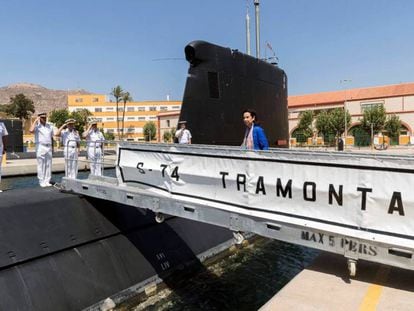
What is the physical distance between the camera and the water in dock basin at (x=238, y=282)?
7.34 meters

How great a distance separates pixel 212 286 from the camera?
8.15 m

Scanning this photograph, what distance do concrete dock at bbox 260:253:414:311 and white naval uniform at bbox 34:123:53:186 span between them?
21.2 feet

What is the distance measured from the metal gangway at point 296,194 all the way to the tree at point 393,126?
6156cm

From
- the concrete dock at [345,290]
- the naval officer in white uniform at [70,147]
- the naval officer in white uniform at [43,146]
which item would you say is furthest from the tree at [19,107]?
the concrete dock at [345,290]

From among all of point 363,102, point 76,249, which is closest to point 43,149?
point 76,249

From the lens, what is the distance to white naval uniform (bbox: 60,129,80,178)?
892 centimetres

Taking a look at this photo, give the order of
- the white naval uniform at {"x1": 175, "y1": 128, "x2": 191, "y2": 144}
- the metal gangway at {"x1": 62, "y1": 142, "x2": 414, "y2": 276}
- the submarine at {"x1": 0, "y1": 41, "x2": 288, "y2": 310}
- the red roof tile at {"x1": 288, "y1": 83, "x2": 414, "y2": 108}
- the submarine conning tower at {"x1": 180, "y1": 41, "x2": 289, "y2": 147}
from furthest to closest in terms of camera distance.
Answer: the red roof tile at {"x1": 288, "y1": 83, "x2": 414, "y2": 108} < the white naval uniform at {"x1": 175, "y1": 128, "x2": 191, "y2": 144} < the submarine conning tower at {"x1": 180, "y1": 41, "x2": 289, "y2": 147} < the submarine at {"x1": 0, "y1": 41, "x2": 288, "y2": 310} < the metal gangway at {"x1": 62, "y1": 142, "x2": 414, "y2": 276}

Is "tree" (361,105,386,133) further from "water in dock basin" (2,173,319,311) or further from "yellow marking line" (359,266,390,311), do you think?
"yellow marking line" (359,266,390,311)

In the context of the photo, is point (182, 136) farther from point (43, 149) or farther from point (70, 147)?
point (43, 149)

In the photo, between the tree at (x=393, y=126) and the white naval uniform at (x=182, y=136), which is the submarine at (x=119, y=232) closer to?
the white naval uniform at (x=182, y=136)

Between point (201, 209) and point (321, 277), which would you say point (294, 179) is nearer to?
point (321, 277)

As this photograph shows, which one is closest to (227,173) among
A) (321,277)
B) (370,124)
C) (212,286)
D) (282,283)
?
(321,277)

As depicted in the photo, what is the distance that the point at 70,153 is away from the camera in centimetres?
957

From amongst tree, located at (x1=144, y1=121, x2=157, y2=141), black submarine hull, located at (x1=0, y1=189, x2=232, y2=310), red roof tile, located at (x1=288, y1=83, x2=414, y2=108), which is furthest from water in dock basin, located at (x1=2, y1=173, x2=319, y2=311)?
tree, located at (x1=144, y1=121, x2=157, y2=141)
